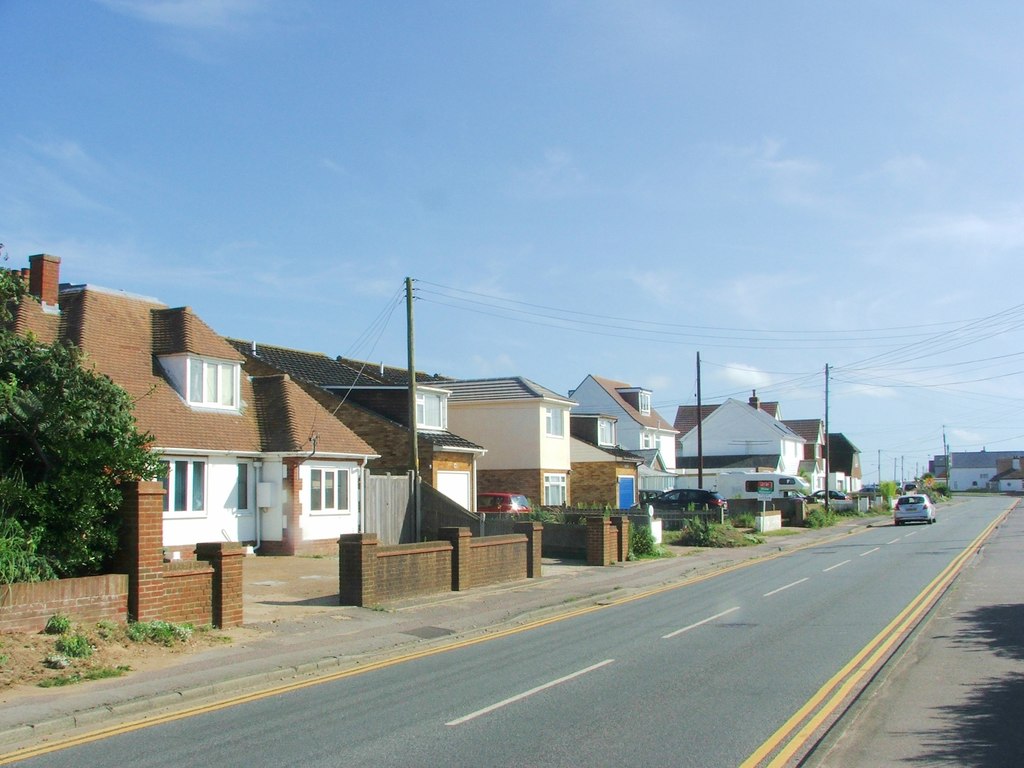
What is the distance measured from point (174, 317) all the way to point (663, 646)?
2077 cm

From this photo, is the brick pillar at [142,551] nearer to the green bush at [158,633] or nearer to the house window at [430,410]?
the green bush at [158,633]

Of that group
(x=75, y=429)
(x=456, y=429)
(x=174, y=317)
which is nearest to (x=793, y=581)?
(x=75, y=429)

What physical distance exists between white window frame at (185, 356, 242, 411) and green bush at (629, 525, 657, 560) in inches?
503

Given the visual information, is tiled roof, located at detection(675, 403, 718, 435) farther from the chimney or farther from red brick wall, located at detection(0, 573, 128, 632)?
red brick wall, located at detection(0, 573, 128, 632)

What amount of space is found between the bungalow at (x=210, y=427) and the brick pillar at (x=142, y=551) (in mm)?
11232

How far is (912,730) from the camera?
854 cm

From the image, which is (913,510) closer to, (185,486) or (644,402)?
(644,402)

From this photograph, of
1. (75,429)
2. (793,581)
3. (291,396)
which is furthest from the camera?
(291,396)

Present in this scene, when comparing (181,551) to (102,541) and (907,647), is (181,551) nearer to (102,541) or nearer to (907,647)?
(102,541)

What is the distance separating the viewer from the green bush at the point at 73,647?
11773 millimetres

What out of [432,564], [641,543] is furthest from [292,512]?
[641,543]

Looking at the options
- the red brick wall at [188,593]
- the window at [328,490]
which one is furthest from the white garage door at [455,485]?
the red brick wall at [188,593]

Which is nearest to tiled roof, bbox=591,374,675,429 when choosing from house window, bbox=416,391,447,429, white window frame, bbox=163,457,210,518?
house window, bbox=416,391,447,429

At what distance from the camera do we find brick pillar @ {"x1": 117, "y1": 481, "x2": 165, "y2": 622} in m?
13.6
